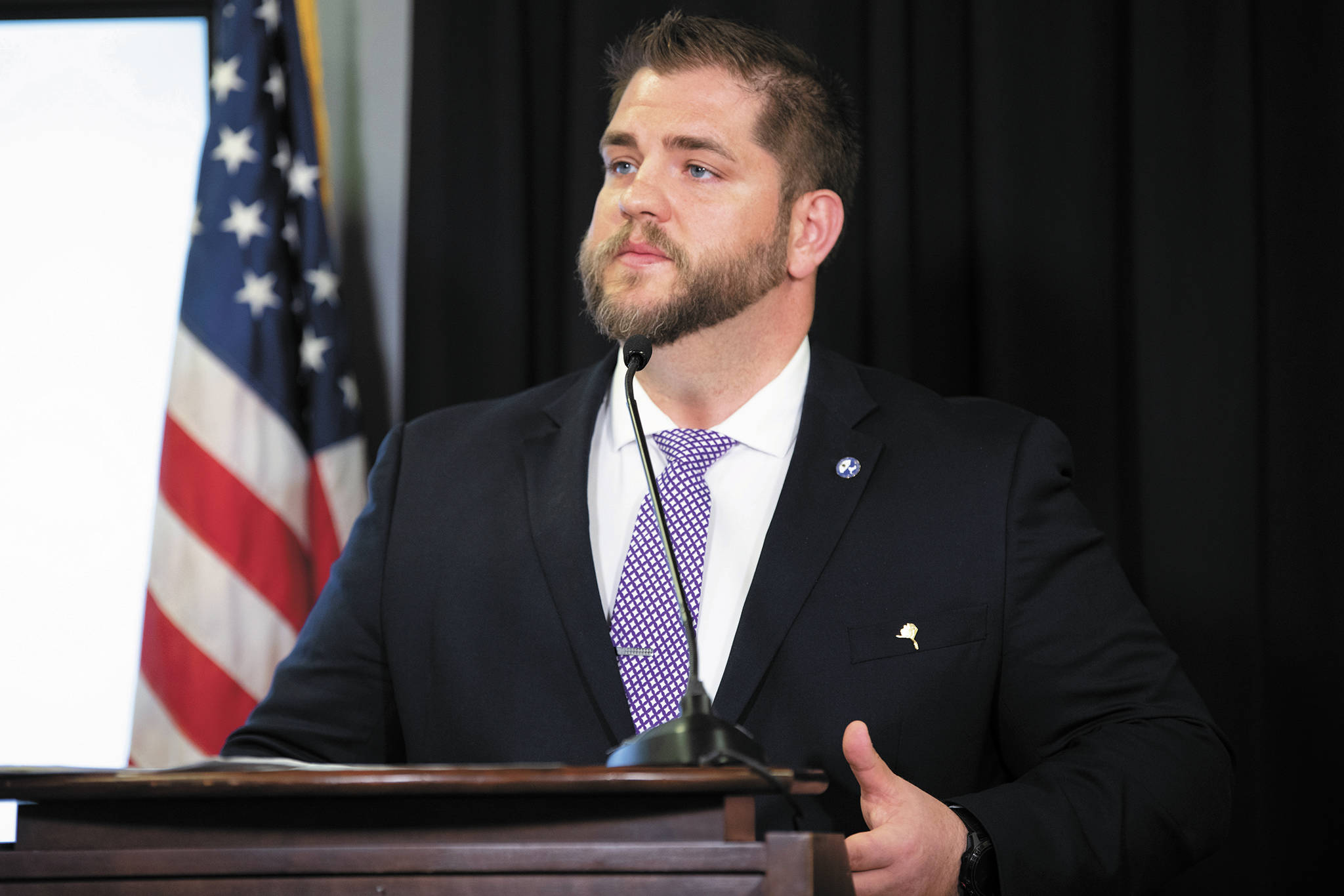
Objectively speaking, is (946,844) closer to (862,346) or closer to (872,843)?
(872,843)

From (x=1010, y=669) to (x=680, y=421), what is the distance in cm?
68

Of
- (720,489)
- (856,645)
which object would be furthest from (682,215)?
(856,645)

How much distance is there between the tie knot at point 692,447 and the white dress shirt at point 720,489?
0.05 ft

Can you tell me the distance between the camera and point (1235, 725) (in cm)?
234

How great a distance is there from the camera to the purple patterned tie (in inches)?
67.0

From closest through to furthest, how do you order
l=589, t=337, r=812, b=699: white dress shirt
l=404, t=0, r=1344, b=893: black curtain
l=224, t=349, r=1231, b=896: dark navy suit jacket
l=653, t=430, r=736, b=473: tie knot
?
1. l=224, t=349, r=1231, b=896: dark navy suit jacket
2. l=589, t=337, r=812, b=699: white dress shirt
3. l=653, t=430, r=736, b=473: tie knot
4. l=404, t=0, r=1344, b=893: black curtain

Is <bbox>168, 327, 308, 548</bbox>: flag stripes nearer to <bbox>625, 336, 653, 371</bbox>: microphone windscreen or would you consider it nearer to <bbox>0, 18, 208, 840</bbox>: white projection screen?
<bbox>0, 18, 208, 840</bbox>: white projection screen

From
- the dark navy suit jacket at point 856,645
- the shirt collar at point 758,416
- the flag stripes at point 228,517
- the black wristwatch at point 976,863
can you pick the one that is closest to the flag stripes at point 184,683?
the flag stripes at point 228,517

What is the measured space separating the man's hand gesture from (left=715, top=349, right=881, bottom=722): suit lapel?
0.38 meters

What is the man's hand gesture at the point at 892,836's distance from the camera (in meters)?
1.24

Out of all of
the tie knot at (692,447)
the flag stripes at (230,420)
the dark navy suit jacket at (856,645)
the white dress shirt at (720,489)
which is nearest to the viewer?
the dark navy suit jacket at (856,645)

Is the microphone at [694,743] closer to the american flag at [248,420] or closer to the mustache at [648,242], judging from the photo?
the mustache at [648,242]

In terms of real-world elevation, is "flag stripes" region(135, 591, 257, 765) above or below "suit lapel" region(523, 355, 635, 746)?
below

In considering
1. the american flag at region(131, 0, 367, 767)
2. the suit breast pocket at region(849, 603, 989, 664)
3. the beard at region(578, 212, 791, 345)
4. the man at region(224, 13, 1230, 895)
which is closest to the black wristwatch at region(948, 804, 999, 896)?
the man at region(224, 13, 1230, 895)
